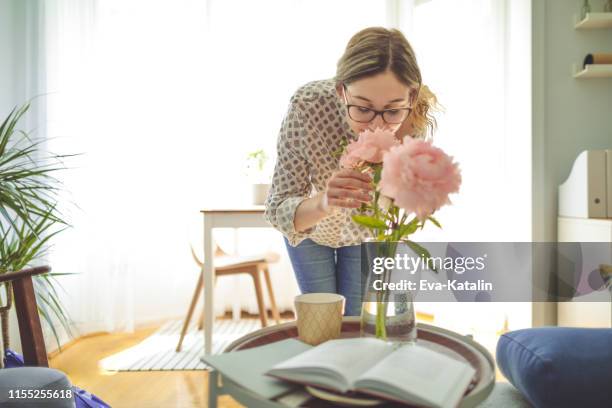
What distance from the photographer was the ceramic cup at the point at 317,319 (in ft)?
2.90

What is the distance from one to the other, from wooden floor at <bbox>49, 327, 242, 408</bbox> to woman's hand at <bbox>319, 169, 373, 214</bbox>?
4.57ft

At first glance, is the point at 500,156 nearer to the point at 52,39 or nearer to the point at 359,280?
the point at 359,280

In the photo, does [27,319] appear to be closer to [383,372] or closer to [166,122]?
[383,372]

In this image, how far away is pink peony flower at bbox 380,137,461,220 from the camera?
65 centimetres

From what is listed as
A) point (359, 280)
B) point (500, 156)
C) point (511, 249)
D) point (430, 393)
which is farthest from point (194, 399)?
point (500, 156)

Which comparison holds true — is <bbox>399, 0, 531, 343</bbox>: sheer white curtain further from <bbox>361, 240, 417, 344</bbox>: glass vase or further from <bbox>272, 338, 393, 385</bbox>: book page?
<bbox>272, 338, 393, 385</bbox>: book page

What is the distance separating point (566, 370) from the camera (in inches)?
37.1

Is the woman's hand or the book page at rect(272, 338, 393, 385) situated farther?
the woman's hand

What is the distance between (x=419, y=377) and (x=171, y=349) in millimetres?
2249

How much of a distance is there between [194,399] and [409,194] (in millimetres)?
1664

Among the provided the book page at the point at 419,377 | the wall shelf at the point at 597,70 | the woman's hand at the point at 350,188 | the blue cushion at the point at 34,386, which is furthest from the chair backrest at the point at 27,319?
the wall shelf at the point at 597,70

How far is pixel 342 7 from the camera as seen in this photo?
310cm

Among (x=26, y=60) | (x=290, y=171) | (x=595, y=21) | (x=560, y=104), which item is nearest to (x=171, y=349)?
(x=290, y=171)

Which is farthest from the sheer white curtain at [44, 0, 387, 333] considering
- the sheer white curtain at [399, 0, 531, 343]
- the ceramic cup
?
the ceramic cup
